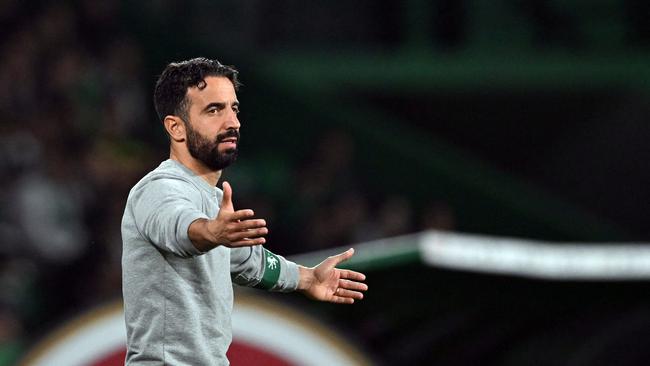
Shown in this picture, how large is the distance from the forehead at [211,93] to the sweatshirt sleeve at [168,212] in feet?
0.76

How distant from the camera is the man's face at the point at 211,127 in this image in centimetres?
341

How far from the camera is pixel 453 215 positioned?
465 inches

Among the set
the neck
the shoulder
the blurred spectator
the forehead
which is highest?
the blurred spectator

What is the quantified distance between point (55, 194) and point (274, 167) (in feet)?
9.96

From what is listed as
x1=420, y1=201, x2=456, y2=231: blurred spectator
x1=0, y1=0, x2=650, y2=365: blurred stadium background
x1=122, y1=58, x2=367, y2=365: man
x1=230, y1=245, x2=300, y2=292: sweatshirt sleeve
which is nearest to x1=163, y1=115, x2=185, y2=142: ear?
x1=122, y1=58, x2=367, y2=365: man

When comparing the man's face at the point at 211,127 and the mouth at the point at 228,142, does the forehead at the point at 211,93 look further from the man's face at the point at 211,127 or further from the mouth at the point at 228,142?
the mouth at the point at 228,142

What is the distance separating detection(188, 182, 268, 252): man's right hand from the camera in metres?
2.99

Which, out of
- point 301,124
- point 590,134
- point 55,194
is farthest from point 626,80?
point 55,194

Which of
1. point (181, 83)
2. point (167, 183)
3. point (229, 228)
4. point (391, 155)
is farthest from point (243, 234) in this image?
point (391, 155)

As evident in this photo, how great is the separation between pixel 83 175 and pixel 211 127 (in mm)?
5563

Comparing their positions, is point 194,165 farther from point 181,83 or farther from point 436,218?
point 436,218

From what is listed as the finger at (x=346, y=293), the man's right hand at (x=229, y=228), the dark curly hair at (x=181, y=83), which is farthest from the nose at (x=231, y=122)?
the finger at (x=346, y=293)

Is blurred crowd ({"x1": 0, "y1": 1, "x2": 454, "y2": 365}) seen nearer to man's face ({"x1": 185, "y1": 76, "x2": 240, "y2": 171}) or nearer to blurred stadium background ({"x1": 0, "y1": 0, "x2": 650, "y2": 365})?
blurred stadium background ({"x1": 0, "y1": 0, "x2": 650, "y2": 365})

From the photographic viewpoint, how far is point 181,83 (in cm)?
344
